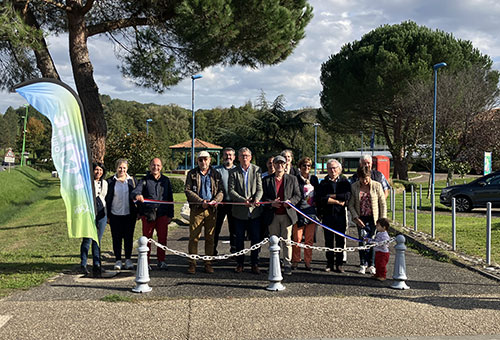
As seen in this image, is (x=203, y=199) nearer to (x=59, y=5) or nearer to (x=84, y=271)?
(x=84, y=271)

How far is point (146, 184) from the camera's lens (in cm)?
720

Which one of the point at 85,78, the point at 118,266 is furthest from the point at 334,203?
the point at 85,78

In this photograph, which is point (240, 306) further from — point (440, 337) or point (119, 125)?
point (119, 125)

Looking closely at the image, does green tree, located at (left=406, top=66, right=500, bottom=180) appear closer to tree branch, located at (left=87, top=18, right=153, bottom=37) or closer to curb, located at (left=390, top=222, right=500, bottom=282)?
curb, located at (left=390, top=222, right=500, bottom=282)

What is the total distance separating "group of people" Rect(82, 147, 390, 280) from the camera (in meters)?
6.94

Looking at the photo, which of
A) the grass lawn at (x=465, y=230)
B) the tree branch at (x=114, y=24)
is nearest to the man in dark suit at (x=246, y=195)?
the grass lawn at (x=465, y=230)

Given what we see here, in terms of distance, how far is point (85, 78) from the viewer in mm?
12406

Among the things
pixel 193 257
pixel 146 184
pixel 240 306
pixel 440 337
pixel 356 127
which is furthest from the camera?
pixel 356 127

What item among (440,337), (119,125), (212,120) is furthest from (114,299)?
(212,120)

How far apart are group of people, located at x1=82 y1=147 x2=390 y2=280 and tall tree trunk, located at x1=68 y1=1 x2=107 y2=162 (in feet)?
19.3

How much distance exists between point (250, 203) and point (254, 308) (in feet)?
6.53

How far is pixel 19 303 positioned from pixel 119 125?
5576cm

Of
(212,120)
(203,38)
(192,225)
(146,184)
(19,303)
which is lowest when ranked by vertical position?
(19,303)

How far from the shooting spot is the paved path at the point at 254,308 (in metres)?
4.47
